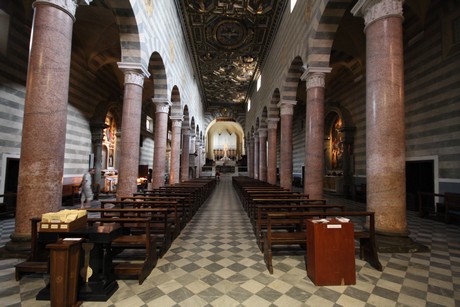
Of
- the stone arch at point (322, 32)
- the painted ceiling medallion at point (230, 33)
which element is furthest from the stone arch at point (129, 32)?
the painted ceiling medallion at point (230, 33)

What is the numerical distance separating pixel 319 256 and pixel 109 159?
50.8 ft

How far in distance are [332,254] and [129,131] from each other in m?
6.13

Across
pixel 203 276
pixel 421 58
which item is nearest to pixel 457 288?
pixel 203 276

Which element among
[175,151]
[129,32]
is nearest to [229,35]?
[175,151]

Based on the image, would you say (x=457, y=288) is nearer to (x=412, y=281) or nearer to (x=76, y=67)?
A: (x=412, y=281)

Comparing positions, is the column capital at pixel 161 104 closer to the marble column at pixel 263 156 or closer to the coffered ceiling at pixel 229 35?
the coffered ceiling at pixel 229 35

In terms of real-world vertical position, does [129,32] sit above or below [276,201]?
above

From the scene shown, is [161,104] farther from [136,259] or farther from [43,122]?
[136,259]

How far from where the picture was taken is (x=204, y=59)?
Answer: 18.9 meters

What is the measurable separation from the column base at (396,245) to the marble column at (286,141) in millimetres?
6869

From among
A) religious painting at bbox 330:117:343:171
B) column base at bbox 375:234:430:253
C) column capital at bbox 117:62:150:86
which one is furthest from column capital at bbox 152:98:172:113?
religious painting at bbox 330:117:343:171

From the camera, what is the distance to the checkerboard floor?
9.14 feet

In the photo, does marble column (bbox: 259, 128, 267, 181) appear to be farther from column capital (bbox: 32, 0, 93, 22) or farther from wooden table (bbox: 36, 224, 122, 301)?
wooden table (bbox: 36, 224, 122, 301)

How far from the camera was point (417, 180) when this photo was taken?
31.6 feet
